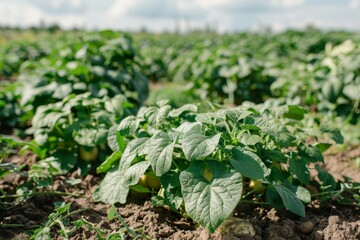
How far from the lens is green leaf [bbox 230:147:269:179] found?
1705mm

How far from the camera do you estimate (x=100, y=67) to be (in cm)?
396

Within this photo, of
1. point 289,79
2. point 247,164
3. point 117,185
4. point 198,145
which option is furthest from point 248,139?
point 289,79

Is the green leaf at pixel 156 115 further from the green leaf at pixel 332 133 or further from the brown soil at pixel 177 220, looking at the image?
the green leaf at pixel 332 133

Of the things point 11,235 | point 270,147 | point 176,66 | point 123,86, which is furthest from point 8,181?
point 176,66

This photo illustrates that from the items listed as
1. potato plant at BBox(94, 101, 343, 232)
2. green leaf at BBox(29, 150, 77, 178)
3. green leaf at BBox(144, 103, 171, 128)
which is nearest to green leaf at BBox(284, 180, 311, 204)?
potato plant at BBox(94, 101, 343, 232)

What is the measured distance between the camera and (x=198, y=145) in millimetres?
1723

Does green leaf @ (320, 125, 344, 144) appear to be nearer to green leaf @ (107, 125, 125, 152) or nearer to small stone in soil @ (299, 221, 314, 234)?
small stone in soil @ (299, 221, 314, 234)

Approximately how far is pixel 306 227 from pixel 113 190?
99 cm

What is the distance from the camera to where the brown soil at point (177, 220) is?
1929mm

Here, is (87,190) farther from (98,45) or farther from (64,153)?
(98,45)

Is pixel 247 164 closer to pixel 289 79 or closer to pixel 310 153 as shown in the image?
pixel 310 153

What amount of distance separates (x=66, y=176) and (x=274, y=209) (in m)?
1.39

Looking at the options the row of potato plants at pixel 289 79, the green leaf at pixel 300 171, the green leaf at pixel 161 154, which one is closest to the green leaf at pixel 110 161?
the green leaf at pixel 161 154

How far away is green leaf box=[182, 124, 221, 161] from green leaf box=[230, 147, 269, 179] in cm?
11
